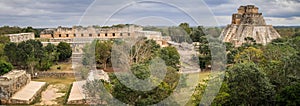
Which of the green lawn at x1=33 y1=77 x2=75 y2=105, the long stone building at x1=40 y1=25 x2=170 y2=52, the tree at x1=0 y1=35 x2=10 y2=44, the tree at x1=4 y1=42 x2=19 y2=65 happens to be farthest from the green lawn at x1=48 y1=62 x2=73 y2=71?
the tree at x1=0 y1=35 x2=10 y2=44

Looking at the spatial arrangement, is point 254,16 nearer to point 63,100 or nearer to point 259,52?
point 259,52

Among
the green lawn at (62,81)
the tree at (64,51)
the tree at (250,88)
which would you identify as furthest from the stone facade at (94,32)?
the tree at (250,88)

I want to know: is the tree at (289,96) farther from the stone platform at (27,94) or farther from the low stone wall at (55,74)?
the low stone wall at (55,74)

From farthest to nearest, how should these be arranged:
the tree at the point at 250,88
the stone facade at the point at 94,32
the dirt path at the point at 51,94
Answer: the stone facade at the point at 94,32
the dirt path at the point at 51,94
the tree at the point at 250,88

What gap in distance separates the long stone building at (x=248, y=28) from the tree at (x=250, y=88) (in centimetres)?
2098

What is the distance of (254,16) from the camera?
3241cm

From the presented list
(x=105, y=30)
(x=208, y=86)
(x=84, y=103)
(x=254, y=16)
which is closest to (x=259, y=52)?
(x=208, y=86)

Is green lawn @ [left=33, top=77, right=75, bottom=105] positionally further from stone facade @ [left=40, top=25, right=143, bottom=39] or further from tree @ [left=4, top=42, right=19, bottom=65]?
stone facade @ [left=40, top=25, right=143, bottom=39]

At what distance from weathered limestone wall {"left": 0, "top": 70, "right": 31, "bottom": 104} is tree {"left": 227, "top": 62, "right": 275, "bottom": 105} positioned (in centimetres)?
981

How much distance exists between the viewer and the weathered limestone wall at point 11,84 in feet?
45.7

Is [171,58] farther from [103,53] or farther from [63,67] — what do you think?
[63,67]

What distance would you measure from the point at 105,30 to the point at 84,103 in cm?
1957

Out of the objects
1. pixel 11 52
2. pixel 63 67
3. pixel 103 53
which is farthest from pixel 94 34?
pixel 11 52

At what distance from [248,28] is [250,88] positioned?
23037mm
